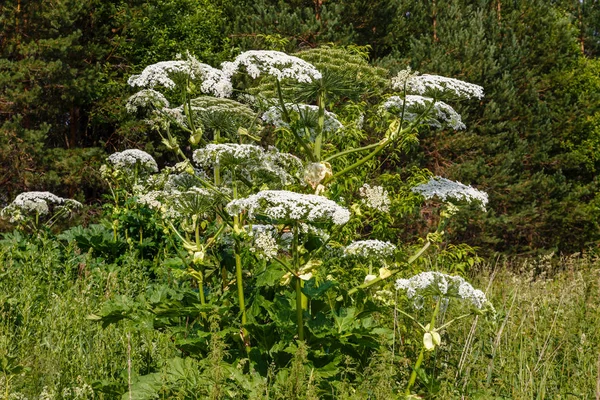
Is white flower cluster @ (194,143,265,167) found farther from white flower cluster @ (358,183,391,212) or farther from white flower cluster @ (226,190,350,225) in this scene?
white flower cluster @ (358,183,391,212)

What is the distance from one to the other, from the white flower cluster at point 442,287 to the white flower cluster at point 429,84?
102 cm

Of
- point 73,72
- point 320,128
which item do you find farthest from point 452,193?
point 73,72

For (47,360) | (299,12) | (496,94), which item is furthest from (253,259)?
(496,94)

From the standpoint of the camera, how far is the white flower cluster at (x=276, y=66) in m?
3.73

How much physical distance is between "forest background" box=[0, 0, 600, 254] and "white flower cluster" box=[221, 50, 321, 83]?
A: 11.5m

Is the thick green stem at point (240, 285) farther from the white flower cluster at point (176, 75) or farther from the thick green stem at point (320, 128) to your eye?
the white flower cluster at point (176, 75)

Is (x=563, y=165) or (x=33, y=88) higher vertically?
(x=33, y=88)

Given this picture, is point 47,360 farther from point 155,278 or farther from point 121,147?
point 121,147

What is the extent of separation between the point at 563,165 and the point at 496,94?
4106 millimetres

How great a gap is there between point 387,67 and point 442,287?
13808 mm

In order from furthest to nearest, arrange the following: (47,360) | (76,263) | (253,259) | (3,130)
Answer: (3,130)
(76,263)
(253,259)
(47,360)

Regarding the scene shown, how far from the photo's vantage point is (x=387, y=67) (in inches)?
665

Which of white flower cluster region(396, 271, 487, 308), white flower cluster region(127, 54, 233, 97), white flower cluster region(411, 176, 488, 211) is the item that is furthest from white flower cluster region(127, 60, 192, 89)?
white flower cluster region(396, 271, 487, 308)

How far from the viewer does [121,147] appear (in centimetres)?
1883
